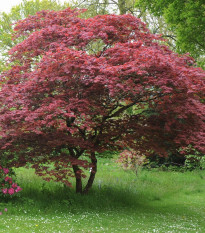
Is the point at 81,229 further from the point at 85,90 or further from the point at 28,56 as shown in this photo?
the point at 28,56

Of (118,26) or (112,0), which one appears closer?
(118,26)

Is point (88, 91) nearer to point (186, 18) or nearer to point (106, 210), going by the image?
point (106, 210)

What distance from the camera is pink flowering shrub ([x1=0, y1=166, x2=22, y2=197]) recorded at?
735cm

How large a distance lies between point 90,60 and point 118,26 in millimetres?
2087

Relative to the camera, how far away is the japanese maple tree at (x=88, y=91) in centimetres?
604

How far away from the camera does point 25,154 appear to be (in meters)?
7.27

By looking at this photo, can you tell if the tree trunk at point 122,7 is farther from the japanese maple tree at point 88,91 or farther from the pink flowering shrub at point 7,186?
the pink flowering shrub at point 7,186

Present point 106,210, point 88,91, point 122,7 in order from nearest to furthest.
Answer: point 88,91 < point 106,210 < point 122,7

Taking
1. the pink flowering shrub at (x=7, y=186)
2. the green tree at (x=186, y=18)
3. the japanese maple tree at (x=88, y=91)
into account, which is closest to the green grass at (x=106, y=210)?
the pink flowering shrub at (x=7, y=186)

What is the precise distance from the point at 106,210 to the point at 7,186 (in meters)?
2.52

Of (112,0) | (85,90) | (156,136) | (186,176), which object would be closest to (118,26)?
(85,90)

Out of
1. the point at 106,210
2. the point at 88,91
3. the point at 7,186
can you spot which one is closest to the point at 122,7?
the point at 88,91

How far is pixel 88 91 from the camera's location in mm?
6434

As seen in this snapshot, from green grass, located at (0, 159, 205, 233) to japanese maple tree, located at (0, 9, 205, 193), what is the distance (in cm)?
82
